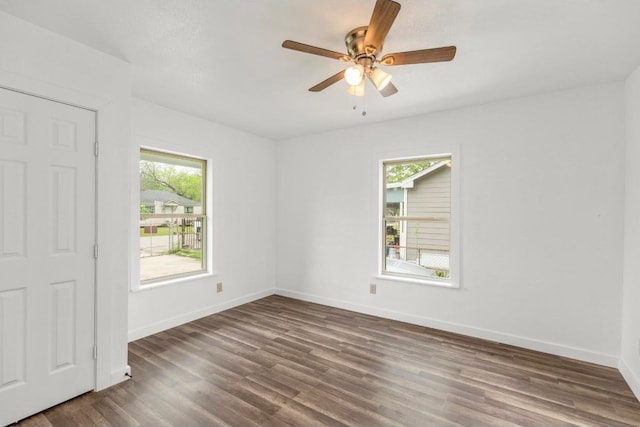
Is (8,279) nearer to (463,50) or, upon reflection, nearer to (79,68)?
(79,68)

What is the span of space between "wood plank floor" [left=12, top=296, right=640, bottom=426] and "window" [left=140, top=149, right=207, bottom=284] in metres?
0.80

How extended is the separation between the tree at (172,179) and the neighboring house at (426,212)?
8.58 feet

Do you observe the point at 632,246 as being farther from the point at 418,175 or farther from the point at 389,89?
the point at 389,89

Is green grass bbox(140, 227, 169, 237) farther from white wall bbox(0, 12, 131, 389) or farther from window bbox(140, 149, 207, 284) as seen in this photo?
white wall bbox(0, 12, 131, 389)

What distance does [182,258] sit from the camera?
12.5 feet

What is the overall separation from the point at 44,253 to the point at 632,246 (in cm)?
454

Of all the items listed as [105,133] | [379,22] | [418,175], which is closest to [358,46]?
[379,22]

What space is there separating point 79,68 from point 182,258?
2.32m

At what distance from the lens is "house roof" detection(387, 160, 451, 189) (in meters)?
3.68

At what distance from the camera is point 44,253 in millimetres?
2051

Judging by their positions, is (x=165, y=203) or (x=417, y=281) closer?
(x=165, y=203)

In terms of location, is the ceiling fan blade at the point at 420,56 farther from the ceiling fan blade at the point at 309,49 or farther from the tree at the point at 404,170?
the tree at the point at 404,170

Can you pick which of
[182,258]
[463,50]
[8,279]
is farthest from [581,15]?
[182,258]

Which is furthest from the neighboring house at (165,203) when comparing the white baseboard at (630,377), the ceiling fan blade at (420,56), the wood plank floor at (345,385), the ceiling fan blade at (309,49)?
the white baseboard at (630,377)
